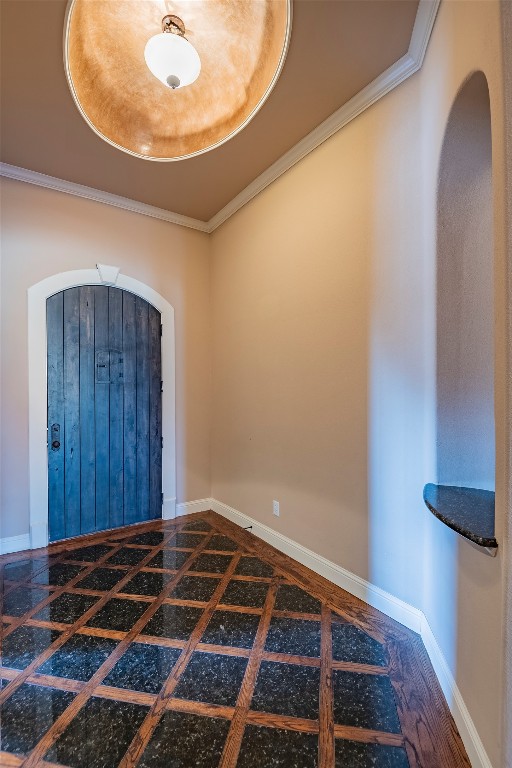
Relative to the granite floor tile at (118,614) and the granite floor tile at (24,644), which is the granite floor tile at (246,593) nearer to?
the granite floor tile at (118,614)

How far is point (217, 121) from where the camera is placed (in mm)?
2459

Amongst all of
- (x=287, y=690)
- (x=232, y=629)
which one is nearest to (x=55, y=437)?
(x=232, y=629)

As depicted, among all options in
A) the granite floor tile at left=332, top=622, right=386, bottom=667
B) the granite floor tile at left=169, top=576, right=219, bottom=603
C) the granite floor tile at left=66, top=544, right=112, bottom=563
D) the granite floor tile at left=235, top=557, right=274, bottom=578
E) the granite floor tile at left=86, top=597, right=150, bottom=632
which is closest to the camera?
the granite floor tile at left=332, top=622, right=386, bottom=667

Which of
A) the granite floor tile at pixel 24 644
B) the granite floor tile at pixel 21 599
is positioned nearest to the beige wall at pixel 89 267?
the granite floor tile at pixel 21 599

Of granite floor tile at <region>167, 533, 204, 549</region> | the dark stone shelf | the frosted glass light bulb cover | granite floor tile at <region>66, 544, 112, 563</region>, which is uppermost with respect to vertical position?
the frosted glass light bulb cover

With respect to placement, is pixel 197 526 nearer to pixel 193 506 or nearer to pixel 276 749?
pixel 193 506

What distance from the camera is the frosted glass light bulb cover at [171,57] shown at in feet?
6.08

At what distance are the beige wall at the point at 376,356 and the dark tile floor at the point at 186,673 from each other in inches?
16.3

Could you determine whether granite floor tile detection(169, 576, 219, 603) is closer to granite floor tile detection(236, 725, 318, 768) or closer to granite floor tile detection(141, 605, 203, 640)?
granite floor tile detection(141, 605, 203, 640)

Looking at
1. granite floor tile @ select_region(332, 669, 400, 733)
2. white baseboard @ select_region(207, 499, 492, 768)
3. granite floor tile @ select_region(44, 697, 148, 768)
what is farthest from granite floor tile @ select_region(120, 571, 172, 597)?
granite floor tile @ select_region(332, 669, 400, 733)

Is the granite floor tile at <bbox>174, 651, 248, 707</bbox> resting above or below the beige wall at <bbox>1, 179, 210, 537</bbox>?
below

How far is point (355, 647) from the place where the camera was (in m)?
1.67

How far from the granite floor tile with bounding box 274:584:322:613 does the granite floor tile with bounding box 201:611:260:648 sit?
0.19 metres

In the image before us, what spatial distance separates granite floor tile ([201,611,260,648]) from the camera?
172 centimetres
